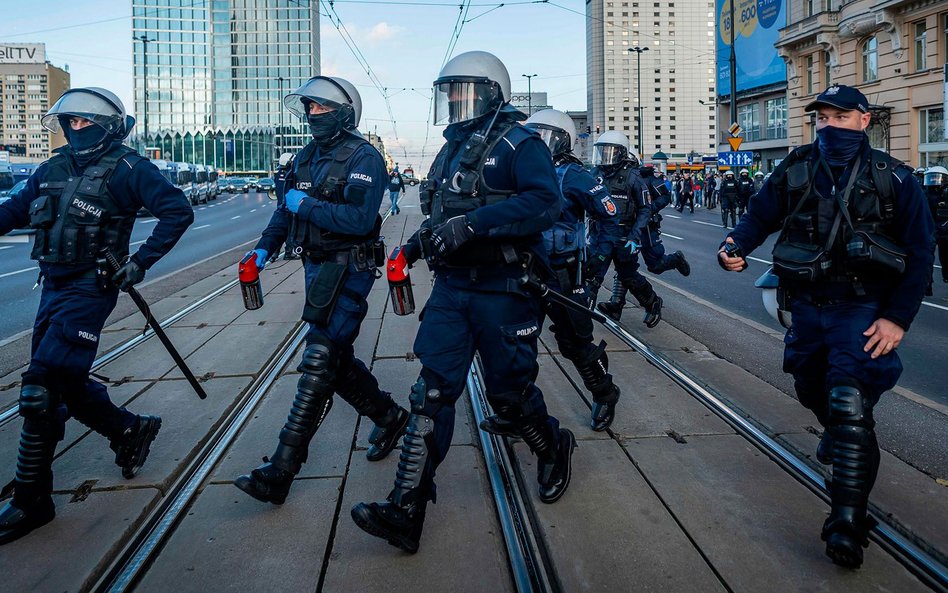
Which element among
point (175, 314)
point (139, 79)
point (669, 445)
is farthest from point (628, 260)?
point (139, 79)

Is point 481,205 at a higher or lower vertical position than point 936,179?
lower

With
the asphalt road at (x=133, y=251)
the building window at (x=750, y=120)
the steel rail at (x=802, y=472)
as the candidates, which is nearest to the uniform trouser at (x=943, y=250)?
the steel rail at (x=802, y=472)

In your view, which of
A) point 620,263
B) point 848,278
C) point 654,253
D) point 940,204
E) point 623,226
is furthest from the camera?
point 940,204

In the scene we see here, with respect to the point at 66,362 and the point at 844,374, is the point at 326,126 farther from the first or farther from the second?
the point at 844,374

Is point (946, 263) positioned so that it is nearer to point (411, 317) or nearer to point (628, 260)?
point (628, 260)

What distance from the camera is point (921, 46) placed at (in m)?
30.5

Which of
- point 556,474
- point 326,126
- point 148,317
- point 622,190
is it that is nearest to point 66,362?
point 148,317

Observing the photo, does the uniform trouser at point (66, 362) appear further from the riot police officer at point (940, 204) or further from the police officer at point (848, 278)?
the riot police officer at point (940, 204)

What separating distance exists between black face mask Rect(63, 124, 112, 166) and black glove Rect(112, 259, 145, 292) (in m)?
0.55

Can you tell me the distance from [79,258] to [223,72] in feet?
480

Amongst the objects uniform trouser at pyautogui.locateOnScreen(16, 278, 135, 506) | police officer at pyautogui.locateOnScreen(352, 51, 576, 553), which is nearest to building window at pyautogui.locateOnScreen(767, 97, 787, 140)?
police officer at pyautogui.locateOnScreen(352, 51, 576, 553)

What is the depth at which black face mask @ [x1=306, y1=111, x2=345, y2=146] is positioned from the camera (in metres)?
4.05

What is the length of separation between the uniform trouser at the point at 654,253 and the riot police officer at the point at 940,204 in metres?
4.06

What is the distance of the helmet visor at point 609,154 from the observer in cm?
814
